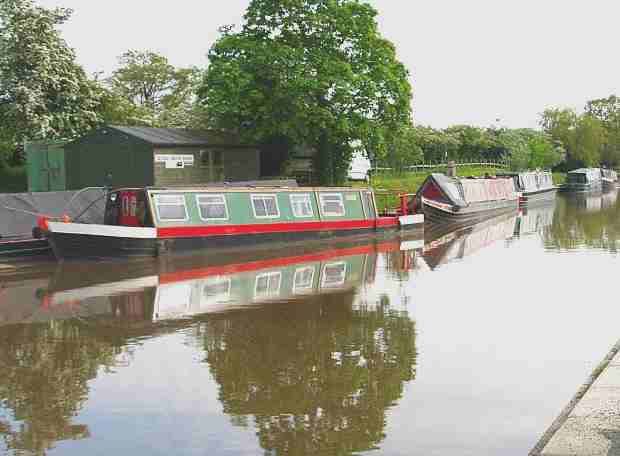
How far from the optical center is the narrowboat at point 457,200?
99.6ft

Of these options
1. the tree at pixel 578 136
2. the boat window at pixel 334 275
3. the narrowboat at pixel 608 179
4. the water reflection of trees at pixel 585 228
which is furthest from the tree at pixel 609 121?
the boat window at pixel 334 275

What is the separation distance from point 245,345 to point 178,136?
19.1 m

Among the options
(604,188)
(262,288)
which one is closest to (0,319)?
(262,288)

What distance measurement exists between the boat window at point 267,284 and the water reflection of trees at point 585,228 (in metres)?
9.24

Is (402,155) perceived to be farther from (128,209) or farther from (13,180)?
(128,209)

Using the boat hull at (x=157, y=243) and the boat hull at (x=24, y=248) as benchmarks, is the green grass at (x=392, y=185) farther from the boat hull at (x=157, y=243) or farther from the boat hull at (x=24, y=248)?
the boat hull at (x=24, y=248)

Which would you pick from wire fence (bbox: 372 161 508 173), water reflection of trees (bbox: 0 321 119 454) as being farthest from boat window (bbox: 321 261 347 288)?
wire fence (bbox: 372 161 508 173)

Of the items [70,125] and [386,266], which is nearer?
[386,266]

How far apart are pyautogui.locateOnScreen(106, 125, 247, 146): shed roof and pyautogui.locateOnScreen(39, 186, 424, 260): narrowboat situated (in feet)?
19.6

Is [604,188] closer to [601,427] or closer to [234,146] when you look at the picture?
[234,146]

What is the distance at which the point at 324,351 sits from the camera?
9.62m

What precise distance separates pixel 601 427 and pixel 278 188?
17.1 meters

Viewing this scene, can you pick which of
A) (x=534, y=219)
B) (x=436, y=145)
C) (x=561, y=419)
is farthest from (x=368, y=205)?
(x=436, y=145)

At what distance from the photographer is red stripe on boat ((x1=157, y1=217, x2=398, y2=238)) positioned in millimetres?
19203
